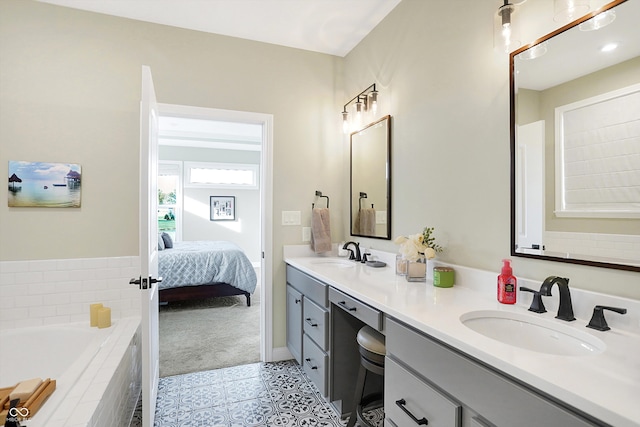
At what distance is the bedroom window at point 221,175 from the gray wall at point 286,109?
436 cm

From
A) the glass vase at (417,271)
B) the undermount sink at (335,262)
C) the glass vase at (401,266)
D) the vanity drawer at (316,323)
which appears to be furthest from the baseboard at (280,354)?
the glass vase at (417,271)

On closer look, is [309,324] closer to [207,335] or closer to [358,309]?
[358,309]

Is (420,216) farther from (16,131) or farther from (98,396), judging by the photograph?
(16,131)

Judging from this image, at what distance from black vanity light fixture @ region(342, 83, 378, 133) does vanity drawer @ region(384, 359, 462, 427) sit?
1.87 m

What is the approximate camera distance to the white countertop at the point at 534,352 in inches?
27.5

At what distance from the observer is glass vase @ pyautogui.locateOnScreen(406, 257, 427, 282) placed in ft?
6.08

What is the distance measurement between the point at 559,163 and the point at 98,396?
2.10m

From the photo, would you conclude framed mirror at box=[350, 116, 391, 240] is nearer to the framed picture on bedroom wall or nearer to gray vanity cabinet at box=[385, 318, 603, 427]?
gray vanity cabinet at box=[385, 318, 603, 427]

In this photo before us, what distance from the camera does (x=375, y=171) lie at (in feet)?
8.46

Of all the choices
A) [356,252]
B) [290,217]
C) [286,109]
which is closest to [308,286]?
[356,252]

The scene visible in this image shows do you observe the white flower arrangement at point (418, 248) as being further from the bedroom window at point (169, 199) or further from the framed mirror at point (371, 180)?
the bedroom window at point (169, 199)

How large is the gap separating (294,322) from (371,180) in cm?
128

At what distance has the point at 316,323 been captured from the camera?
7.21ft

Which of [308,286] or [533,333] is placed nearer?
[533,333]
